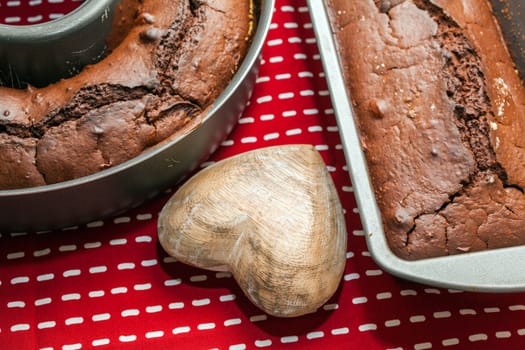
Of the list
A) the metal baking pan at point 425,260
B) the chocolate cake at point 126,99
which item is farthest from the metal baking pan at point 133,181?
the metal baking pan at point 425,260

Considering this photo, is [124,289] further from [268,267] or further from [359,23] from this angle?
[359,23]

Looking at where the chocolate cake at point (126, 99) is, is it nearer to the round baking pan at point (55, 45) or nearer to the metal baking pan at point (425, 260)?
the round baking pan at point (55, 45)

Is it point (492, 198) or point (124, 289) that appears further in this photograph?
point (124, 289)

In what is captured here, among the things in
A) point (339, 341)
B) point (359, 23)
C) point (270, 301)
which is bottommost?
point (339, 341)

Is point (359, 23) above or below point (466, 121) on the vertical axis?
above

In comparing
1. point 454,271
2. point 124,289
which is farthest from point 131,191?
point 454,271

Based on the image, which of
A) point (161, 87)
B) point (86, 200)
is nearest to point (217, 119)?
point (161, 87)
